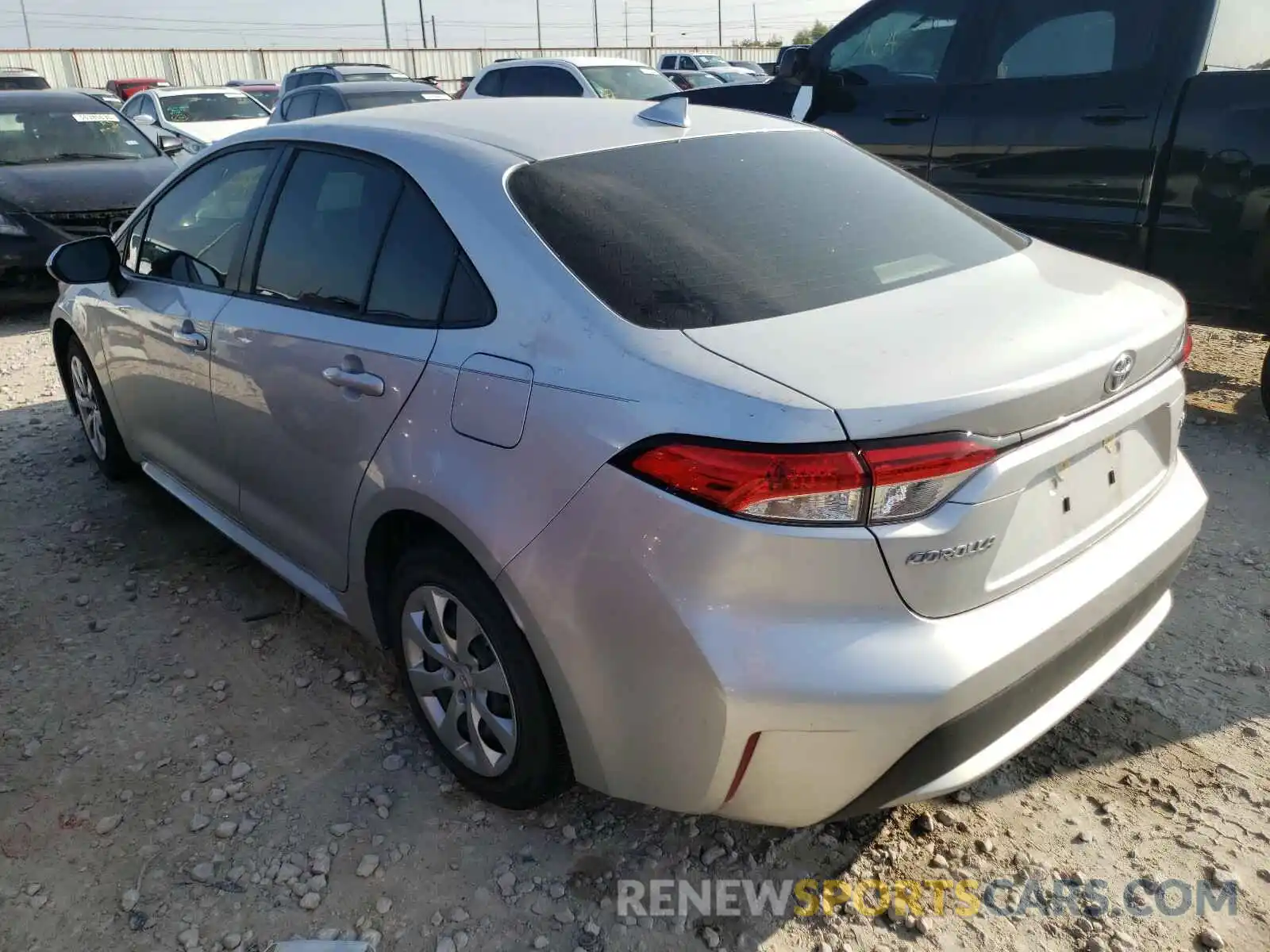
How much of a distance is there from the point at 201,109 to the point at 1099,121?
13.4 metres

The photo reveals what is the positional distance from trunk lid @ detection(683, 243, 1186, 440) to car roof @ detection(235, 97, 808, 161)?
84cm

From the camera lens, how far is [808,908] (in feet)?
7.26

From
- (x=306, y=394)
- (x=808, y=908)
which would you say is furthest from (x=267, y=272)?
(x=808, y=908)

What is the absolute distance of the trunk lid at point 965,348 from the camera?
A: 1.77 metres

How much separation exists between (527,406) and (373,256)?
2.78 ft

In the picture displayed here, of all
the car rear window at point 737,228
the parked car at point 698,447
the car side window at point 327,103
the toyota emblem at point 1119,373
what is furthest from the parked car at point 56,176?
the toyota emblem at point 1119,373

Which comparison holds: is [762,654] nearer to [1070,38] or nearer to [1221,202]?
[1221,202]

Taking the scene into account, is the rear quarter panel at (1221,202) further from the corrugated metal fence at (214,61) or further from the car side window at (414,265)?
the corrugated metal fence at (214,61)

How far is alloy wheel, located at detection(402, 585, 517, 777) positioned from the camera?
2.33 meters

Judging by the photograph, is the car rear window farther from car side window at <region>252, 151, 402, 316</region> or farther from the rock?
the rock

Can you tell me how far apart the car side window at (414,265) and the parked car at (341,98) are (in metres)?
10.2

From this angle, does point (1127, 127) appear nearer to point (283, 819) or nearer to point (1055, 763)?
point (1055, 763)

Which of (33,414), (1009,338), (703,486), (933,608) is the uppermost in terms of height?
(1009,338)

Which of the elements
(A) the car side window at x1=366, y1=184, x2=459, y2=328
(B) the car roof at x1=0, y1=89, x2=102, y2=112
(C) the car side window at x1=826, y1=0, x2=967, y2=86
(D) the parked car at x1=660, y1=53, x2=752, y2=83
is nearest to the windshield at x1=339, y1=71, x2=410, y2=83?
(D) the parked car at x1=660, y1=53, x2=752, y2=83
